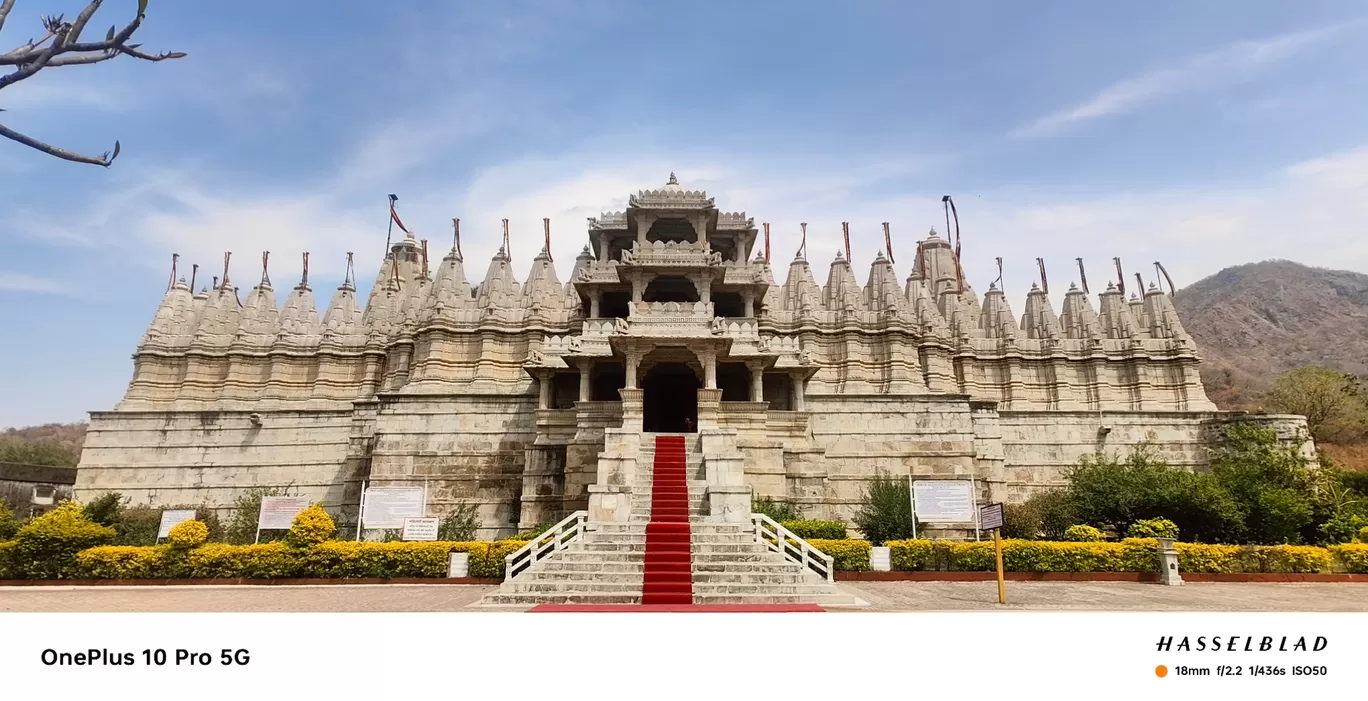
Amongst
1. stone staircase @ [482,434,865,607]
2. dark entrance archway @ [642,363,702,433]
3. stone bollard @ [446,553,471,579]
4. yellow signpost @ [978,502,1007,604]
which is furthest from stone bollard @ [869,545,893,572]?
dark entrance archway @ [642,363,702,433]

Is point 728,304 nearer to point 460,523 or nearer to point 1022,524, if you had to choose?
point 460,523

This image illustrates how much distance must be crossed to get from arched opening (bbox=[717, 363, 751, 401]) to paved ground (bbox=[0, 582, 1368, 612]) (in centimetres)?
1061

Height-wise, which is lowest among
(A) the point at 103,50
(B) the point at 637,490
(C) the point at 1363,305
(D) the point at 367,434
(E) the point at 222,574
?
(E) the point at 222,574

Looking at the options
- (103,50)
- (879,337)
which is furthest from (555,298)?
(103,50)

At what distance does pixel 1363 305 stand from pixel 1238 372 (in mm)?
46818

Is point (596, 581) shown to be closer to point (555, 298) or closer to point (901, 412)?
point (901, 412)

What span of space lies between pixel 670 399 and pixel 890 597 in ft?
48.6

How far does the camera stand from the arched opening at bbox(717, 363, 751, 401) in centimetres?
2742

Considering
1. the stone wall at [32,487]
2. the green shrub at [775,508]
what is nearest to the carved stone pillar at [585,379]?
the green shrub at [775,508]

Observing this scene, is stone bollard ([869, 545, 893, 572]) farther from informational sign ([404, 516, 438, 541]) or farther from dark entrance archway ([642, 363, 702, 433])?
informational sign ([404, 516, 438, 541])

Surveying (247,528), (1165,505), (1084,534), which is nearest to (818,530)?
(1084,534)

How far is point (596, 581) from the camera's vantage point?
1458 cm

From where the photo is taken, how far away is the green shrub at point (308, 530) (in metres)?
18.8

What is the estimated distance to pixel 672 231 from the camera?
97.8ft
